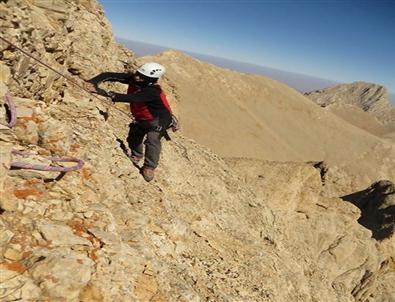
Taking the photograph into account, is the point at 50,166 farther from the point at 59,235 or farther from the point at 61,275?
the point at 61,275

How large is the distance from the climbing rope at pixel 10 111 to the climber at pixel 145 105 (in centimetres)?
258

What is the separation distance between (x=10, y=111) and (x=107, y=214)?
2730 millimetres

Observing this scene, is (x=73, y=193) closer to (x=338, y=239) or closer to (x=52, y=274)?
(x=52, y=274)

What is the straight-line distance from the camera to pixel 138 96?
10352 mm

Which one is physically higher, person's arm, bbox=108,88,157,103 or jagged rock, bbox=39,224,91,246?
person's arm, bbox=108,88,157,103

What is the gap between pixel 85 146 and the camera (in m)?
10.1

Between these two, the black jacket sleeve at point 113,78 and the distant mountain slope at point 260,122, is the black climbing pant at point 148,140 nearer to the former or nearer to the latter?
the black jacket sleeve at point 113,78

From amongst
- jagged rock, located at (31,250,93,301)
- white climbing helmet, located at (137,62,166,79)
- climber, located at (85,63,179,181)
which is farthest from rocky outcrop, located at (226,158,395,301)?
jagged rock, located at (31,250,93,301)

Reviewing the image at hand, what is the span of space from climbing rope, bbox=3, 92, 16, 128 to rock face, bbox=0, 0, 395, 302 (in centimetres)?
16

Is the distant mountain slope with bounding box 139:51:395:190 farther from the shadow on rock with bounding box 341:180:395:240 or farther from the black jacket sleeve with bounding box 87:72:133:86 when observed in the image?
the black jacket sleeve with bounding box 87:72:133:86

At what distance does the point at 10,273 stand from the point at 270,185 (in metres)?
32.5

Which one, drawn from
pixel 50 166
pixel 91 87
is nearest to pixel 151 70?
pixel 91 87

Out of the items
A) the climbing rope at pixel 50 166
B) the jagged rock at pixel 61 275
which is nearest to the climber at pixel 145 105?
the climbing rope at pixel 50 166

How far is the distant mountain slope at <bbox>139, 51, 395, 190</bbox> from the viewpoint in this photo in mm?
85750
